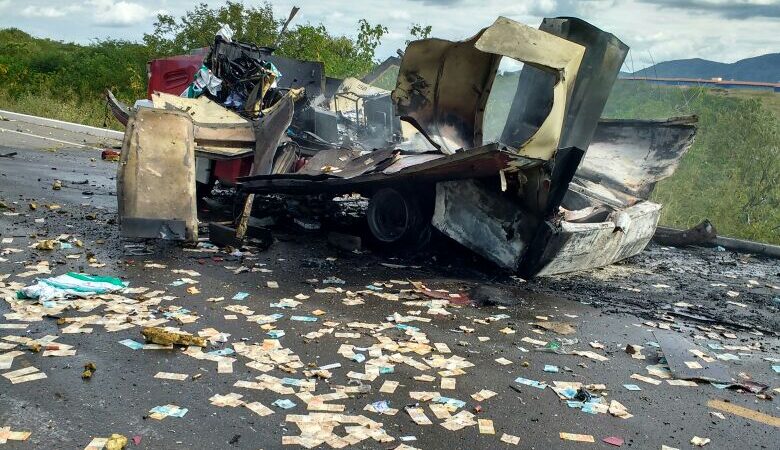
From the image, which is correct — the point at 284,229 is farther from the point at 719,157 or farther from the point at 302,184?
the point at 719,157

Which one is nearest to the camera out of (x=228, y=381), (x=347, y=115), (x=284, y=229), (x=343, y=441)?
(x=343, y=441)

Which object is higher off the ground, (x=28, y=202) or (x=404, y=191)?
(x=404, y=191)

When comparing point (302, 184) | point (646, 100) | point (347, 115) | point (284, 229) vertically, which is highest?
point (646, 100)

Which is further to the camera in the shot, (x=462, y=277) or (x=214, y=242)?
(x=214, y=242)

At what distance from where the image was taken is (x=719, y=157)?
12.8 meters

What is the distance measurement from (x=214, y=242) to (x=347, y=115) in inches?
154

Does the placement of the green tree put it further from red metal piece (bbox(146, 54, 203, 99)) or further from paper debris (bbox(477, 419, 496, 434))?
paper debris (bbox(477, 419, 496, 434))

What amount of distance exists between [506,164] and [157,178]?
347cm

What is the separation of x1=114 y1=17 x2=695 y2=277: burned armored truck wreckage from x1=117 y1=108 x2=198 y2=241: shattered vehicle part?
2.52 feet

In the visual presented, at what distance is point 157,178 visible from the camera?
22.2 ft

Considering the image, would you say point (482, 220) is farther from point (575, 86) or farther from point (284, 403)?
point (284, 403)

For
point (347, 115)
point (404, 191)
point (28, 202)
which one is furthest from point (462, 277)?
point (28, 202)

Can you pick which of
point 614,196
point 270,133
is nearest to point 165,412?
point 270,133

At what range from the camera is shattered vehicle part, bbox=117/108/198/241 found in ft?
21.3
